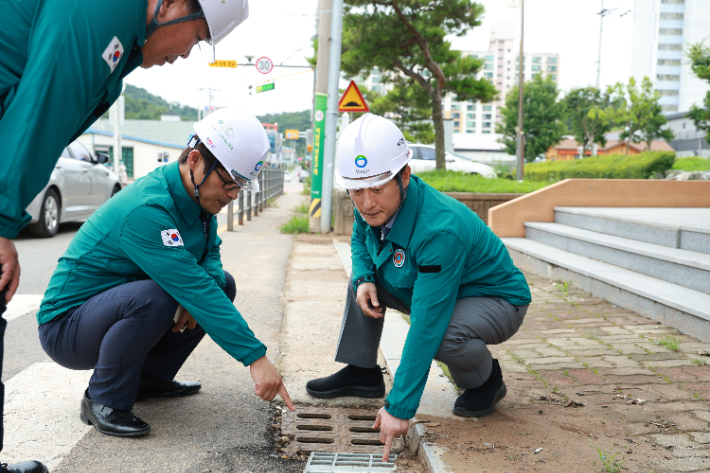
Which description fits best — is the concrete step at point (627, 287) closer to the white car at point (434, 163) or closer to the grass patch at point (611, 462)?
the grass patch at point (611, 462)

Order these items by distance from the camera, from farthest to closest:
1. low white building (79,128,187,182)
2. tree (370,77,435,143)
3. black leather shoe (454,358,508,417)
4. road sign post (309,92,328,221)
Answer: low white building (79,128,187,182)
tree (370,77,435,143)
road sign post (309,92,328,221)
black leather shoe (454,358,508,417)

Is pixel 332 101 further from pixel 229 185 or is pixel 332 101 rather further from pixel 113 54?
pixel 113 54

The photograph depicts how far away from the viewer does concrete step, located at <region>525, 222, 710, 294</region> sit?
421cm

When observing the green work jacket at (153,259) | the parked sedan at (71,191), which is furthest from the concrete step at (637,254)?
the parked sedan at (71,191)

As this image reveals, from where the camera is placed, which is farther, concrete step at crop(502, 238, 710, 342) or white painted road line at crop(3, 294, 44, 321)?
white painted road line at crop(3, 294, 44, 321)

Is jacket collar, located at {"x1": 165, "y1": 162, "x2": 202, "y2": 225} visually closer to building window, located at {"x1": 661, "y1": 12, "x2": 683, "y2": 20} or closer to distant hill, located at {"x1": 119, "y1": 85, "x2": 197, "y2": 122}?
distant hill, located at {"x1": 119, "y1": 85, "x2": 197, "y2": 122}

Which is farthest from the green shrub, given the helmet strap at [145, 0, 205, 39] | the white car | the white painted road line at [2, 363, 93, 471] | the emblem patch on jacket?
the helmet strap at [145, 0, 205, 39]

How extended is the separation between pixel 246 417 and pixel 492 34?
483 feet

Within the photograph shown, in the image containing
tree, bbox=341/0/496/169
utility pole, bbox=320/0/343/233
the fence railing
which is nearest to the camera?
utility pole, bbox=320/0/343/233

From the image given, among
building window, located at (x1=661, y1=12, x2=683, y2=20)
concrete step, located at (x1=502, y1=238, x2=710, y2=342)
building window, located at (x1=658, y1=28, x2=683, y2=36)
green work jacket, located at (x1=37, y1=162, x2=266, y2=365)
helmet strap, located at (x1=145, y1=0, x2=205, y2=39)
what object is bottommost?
concrete step, located at (x1=502, y1=238, x2=710, y2=342)

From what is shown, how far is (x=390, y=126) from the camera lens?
2311mm

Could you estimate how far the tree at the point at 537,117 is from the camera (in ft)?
163

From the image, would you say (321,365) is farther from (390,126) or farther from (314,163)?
(314,163)

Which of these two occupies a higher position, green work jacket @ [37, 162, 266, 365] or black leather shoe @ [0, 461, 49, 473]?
green work jacket @ [37, 162, 266, 365]
